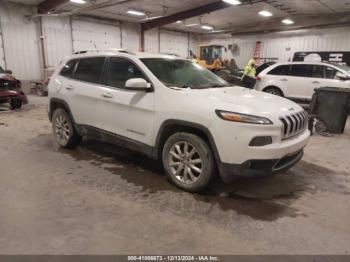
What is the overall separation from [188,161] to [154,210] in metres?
0.69

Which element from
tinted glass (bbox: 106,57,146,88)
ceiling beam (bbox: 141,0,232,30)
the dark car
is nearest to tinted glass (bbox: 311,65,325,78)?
ceiling beam (bbox: 141,0,232,30)

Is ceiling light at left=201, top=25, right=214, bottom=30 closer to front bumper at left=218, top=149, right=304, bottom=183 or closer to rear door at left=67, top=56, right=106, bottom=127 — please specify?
rear door at left=67, top=56, right=106, bottom=127

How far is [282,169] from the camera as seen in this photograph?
3.16 metres

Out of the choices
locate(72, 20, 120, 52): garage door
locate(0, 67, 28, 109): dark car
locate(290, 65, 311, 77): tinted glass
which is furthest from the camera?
locate(72, 20, 120, 52): garage door

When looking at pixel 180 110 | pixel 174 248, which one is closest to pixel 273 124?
pixel 180 110

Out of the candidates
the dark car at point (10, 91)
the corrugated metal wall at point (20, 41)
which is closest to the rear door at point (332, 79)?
the dark car at point (10, 91)

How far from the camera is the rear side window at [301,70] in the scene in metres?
9.38

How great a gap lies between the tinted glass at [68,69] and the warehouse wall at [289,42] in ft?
51.9

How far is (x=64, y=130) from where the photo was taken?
4996 millimetres

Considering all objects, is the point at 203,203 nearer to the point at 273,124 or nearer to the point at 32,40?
the point at 273,124

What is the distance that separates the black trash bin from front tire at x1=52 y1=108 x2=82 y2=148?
520cm

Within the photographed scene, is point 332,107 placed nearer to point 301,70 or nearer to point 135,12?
point 301,70

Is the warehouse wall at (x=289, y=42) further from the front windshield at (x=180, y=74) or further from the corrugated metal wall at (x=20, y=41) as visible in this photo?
the front windshield at (x=180, y=74)

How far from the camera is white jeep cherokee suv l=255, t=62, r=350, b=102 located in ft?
29.5
